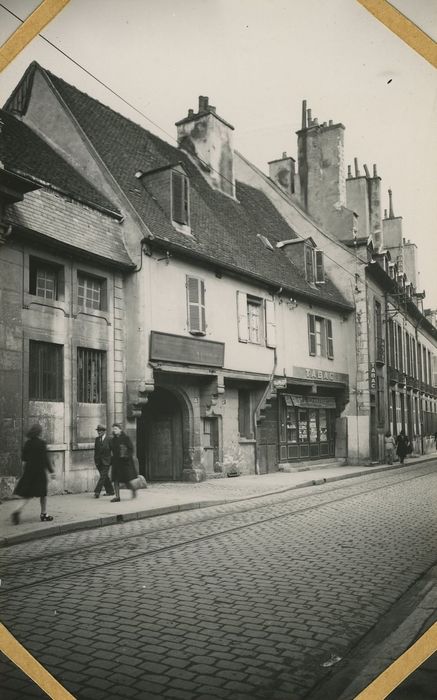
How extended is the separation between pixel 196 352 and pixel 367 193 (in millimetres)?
15580

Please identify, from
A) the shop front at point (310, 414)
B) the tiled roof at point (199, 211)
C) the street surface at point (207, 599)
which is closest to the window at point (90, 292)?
the tiled roof at point (199, 211)

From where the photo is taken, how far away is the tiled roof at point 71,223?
5641mm

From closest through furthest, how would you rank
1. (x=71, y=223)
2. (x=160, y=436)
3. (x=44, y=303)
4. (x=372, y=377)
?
(x=44, y=303), (x=71, y=223), (x=160, y=436), (x=372, y=377)

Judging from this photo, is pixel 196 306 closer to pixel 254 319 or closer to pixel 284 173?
pixel 254 319

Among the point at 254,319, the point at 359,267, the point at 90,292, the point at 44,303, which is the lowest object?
the point at 44,303

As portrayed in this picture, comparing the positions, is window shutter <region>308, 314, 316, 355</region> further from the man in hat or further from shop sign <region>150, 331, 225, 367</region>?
the man in hat

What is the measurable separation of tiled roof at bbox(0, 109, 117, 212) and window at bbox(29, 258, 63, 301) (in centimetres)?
93

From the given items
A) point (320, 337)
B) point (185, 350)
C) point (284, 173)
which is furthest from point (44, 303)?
point (284, 173)

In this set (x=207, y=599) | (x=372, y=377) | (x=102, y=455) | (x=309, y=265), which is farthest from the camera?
(x=372, y=377)

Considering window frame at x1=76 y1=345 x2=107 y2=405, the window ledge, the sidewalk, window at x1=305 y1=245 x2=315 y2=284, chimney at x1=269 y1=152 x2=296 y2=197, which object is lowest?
the sidewalk

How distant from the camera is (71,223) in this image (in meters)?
8.51

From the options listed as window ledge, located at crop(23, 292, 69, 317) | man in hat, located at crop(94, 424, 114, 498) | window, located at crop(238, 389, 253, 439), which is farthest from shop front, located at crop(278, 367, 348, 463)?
window ledge, located at crop(23, 292, 69, 317)

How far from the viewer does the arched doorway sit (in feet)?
51.0

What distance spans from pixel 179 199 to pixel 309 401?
29.5ft
